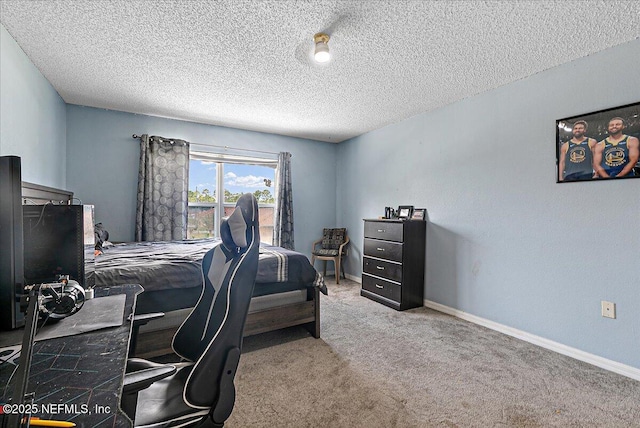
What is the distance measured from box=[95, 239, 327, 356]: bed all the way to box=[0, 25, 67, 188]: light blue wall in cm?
96

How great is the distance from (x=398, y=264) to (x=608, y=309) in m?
1.76

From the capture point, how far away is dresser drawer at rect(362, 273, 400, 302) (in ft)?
11.2

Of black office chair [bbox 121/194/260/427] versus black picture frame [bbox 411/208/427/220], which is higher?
black picture frame [bbox 411/208/427/220]

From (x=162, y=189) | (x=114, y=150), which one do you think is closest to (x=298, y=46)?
(x=162, y=189)

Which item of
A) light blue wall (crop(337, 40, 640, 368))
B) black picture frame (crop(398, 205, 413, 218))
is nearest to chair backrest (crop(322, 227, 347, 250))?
black picture frame (crop(398, 205, 413, 218))

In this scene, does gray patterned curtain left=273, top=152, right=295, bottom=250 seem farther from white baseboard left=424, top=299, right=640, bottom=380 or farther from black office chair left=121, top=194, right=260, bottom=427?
black office chair left=121, top=194, right=260, bottom=427

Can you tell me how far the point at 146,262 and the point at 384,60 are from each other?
8.10 feet

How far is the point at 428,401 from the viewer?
68.6 inches

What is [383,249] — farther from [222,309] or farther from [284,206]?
[222,309]

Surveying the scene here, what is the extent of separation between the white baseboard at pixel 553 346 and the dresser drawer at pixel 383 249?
0.77 meters

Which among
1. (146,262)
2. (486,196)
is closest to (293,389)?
(146,262)

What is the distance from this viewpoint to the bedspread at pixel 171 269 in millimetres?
2000

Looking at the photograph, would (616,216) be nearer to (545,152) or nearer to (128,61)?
(545,152)

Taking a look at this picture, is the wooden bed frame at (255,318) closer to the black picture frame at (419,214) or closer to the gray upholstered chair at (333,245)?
the black picture frame at (419,214)
